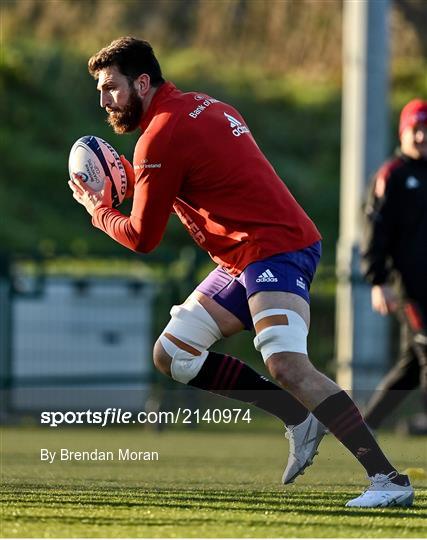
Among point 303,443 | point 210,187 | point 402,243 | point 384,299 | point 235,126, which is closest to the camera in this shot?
point 210,187

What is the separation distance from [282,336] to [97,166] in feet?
4.02

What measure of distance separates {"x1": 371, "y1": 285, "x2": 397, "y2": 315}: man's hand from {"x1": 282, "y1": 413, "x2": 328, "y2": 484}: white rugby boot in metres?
2.32

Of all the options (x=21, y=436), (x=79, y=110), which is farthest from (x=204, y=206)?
(x=79, y=110)

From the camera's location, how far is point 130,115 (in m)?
6.38

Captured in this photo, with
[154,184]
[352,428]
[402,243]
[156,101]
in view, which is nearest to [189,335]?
[154,184]

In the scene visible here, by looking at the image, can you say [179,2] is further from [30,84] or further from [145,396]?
[145,396]

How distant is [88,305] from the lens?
14.0 metres

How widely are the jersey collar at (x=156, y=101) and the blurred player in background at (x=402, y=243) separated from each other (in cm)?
287

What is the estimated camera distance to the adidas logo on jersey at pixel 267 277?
20.0 feet

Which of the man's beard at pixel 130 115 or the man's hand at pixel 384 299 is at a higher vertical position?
the man's beard at pixel 130 115

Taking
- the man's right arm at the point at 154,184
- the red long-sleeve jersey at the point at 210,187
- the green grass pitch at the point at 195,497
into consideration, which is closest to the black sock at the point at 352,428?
the green grass pitch at the point at 195,497

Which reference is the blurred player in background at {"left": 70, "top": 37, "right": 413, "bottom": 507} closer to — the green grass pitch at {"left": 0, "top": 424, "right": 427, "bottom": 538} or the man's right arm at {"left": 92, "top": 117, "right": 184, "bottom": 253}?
the man's right arm at {"left": 92, "top": 117, "right": 184, "bottom": 253}

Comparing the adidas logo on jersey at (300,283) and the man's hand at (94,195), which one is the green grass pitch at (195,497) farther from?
the man's hand at (94,195)

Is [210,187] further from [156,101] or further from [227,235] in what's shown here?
[156,101]
